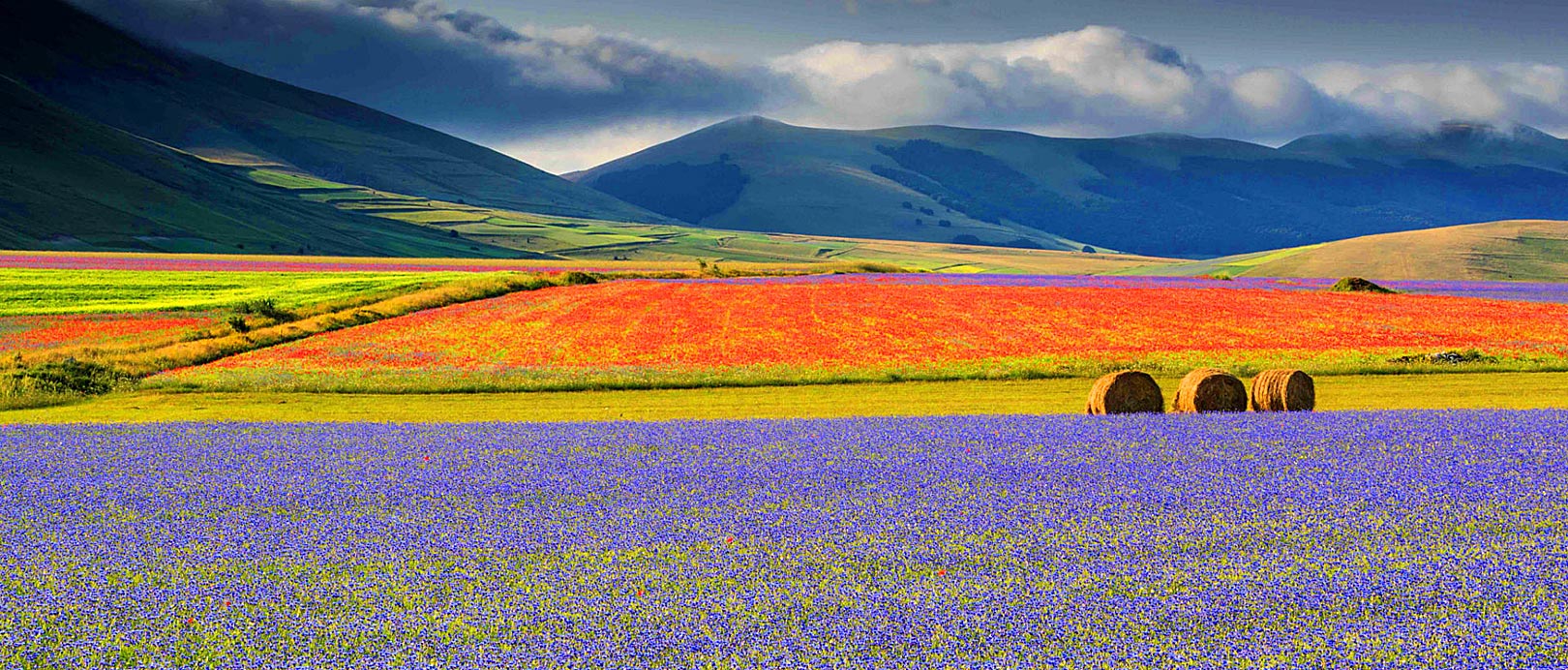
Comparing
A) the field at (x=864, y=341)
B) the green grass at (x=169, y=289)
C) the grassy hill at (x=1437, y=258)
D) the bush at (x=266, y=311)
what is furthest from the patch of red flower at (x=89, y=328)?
the grassy hill at (x=1437, y=258)

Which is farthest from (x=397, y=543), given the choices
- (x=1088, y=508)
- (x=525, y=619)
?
(x=1088, y=508)

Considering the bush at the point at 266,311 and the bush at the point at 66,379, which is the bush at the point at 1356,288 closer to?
the bush at the point at 266,311

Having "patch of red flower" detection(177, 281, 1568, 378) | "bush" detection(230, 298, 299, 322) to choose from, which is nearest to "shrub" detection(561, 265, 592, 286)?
"patch of red flower" detection(177, 281, 1568, 378)

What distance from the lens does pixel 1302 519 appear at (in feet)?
46.3

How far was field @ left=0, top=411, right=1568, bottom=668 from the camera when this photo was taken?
10141 mm

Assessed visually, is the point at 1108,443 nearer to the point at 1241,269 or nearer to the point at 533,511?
the point at 533,511

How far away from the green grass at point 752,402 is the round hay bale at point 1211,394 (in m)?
2.78

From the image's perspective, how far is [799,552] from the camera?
42.3 ft

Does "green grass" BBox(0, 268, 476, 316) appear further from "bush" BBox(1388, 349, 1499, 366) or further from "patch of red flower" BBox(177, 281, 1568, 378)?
"bush" BBox(1388, 349, 1499, 366)

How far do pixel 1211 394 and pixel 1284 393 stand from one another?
1.61 metres

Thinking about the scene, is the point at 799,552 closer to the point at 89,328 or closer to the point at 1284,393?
the point at 1284,393

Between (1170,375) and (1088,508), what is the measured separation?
66.5 ft

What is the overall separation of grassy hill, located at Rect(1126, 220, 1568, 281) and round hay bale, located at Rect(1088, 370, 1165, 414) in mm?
110852

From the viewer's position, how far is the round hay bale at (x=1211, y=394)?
79.6 ft
